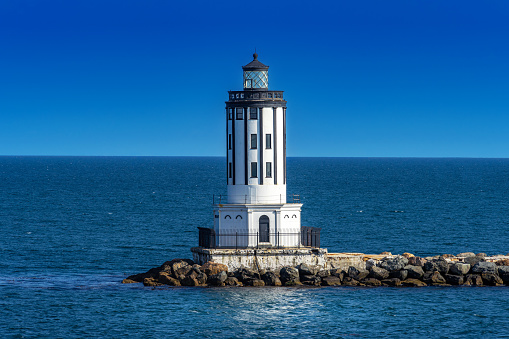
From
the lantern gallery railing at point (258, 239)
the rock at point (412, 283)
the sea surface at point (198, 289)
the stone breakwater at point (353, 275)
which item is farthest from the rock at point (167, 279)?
the rock at point (412, 283)

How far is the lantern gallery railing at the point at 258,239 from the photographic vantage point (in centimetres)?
4741

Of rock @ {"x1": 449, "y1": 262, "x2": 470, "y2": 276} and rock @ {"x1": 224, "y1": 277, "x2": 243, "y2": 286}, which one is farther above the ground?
rock @ {"x1": 449, "y1": 262, "x2": 470, "y2": 276}

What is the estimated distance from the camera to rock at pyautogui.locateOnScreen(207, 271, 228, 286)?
45.0m

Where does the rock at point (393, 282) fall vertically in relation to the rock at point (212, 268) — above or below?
below

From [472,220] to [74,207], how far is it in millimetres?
45719

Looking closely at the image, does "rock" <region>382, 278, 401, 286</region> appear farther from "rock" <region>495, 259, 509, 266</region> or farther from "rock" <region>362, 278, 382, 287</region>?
"rock" <region>495, 259, 509, 266</region>

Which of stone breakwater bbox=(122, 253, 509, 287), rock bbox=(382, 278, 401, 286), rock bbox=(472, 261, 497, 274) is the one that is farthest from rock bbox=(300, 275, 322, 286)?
rock bbox=(472, 261, 497, 274)

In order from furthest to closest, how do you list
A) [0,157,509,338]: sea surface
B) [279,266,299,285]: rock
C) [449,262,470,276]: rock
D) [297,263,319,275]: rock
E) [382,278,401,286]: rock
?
[449,262,470,276]: rock, [382,278,401,286]: rock, [297,263,319,275]: rock, [279,266,299,285]: rock, [0,157,509,338]: sea surface

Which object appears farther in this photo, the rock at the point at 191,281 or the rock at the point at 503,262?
the rock at the point at 503,262

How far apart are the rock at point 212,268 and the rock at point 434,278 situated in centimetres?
1102

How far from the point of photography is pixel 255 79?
4856 centimetres

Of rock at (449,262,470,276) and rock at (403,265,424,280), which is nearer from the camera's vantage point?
rock at (403,265,424,280)

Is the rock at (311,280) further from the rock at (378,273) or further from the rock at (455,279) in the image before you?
the rock at (455,279)

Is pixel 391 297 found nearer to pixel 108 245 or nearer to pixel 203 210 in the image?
pixel 108 245
